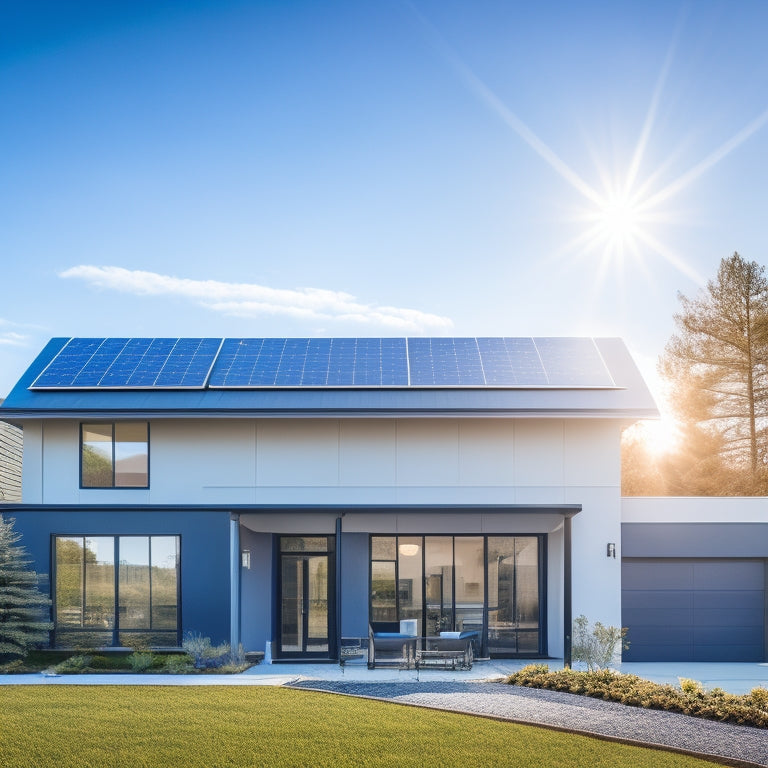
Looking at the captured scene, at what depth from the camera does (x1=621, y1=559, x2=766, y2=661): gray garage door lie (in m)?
19.5

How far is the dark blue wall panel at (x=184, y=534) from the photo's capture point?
57.9ft

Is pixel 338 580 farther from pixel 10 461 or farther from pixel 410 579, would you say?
pixel 10 461

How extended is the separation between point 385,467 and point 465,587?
11.0 ft

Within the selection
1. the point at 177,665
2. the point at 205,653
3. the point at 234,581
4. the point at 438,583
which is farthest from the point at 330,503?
the point at 177,665

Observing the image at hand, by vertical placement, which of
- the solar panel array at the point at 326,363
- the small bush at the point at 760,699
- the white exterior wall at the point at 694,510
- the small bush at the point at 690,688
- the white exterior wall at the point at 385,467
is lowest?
the small bush at the point at 690,688

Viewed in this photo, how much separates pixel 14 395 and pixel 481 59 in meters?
13.6

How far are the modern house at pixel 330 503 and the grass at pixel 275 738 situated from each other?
536 centimetres

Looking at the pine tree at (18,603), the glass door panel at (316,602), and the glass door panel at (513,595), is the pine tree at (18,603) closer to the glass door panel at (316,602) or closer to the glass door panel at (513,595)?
the glass door panel at (316,602)

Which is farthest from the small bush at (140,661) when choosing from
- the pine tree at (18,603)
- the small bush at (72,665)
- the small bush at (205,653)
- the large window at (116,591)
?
the pine tree at (18,603)

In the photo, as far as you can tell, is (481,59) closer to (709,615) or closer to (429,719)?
(709,615)

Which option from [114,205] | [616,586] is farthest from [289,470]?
[114,205]

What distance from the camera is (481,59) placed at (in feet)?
68.5

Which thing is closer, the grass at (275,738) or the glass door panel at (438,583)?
the grass at (275,738)

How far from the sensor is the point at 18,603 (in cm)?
1691
